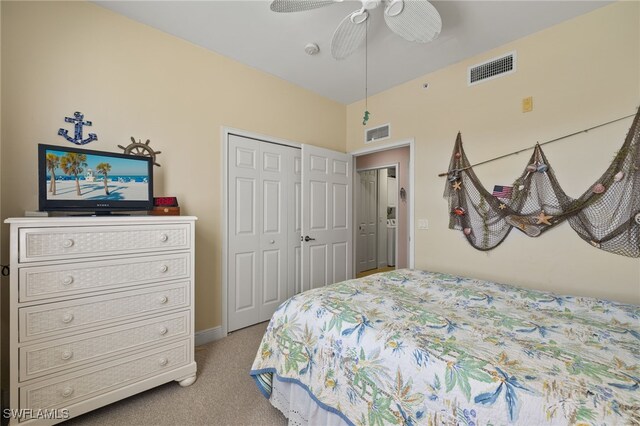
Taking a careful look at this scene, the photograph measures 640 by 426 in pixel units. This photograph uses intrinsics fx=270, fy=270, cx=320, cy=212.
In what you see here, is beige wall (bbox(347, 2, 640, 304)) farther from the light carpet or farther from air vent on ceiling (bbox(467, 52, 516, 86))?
the light carpet

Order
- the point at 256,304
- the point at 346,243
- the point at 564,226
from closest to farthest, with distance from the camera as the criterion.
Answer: the point at 564,226 → the point at 256,304 → the point at 346,243

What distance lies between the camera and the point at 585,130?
2.02 metres

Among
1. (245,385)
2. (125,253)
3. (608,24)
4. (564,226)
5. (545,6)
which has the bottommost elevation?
(245,385)

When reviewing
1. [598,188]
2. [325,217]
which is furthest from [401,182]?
[598,188]

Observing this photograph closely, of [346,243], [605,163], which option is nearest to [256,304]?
[346,243]

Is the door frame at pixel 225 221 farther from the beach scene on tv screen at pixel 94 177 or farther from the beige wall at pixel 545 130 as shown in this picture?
the beige wall at pixel 545 130

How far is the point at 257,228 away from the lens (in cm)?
291

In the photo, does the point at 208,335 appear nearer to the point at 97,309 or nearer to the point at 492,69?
the point at 97,309

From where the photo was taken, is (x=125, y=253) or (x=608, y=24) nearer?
(x=125, y=253)

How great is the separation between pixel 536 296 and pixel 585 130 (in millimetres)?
1338

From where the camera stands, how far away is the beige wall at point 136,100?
174cm

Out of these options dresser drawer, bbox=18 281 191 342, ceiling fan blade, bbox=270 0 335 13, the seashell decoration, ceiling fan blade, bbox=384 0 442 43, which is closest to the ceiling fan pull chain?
ceiling fan blade, bbox=384 0 442 43

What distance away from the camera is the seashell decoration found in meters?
1.92

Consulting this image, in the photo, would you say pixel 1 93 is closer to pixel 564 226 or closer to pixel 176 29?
pixel 176 29
